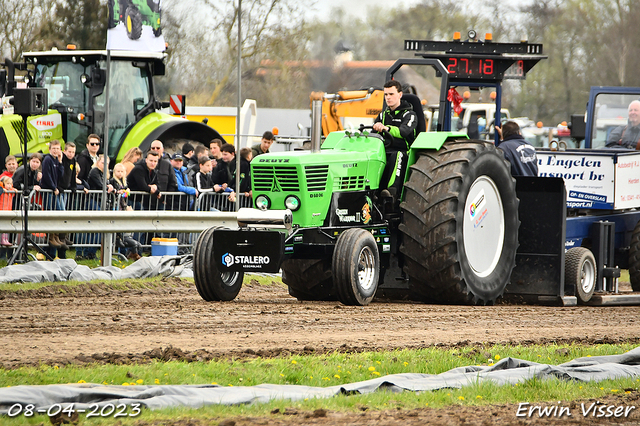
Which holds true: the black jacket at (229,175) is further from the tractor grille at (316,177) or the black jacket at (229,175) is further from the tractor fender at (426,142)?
the tractor grille at (316,177)

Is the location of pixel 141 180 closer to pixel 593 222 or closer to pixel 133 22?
pixel 133 22

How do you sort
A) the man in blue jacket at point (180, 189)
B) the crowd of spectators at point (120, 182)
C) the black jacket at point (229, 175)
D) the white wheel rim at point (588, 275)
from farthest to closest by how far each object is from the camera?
the black jacket at point (229, 175) < the man in blue jacket at point (180, 189) < the crowd of spectators at point (120, 182) < the white wheel rim at point (588, 275)

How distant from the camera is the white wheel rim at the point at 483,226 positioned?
9875 millimetres

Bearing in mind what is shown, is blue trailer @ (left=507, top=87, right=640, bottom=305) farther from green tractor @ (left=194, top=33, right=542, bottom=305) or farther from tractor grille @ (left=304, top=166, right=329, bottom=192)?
tractor grille @ (left=304, top=166, right=329, bottom=192)

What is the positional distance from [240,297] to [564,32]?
120 ft

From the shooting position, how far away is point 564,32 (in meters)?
43.7

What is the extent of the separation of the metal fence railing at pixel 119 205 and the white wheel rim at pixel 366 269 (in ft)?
14.1

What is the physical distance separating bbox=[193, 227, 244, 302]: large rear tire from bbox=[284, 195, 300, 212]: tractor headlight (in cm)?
76

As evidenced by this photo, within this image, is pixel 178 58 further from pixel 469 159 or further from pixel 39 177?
pixel 469 159

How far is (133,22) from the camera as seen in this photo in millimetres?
12953

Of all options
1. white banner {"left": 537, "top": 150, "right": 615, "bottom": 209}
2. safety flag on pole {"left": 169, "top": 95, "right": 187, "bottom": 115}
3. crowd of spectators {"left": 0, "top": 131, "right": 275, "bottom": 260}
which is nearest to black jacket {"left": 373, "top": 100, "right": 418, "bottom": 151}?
white banner {"left": 537, "top": 150, "right": 615, "bottom": 209}

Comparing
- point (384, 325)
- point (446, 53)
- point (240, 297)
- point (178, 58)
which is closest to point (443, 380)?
point (384, 325)

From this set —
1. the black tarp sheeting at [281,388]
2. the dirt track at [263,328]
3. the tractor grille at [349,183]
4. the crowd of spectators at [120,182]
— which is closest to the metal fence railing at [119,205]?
the crowd of spectators at [120,182]

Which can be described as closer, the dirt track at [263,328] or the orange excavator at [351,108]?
the dirt track at [263,328]
